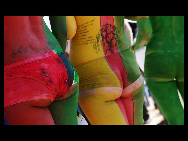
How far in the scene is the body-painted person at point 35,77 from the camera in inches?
21.7

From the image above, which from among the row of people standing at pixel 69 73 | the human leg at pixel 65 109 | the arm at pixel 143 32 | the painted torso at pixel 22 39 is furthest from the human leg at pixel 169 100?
the painted torso at pixel 22 39

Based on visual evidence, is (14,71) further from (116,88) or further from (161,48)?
(161,48)

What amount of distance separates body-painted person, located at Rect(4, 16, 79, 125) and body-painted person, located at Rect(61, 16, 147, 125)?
0.23 meters

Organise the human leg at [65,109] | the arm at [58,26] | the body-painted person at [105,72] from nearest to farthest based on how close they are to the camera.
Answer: the human leg at [65,109] < the arm at [58,26] < the body-painted person at [105,72]

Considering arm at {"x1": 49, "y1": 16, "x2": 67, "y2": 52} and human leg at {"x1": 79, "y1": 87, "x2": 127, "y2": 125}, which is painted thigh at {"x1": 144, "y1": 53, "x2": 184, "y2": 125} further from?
arm at {"x1": 49, "y1": 16, "x2": 67, "y2": 52}

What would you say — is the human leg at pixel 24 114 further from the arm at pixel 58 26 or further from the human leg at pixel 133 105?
the human leg at pixel 133 105

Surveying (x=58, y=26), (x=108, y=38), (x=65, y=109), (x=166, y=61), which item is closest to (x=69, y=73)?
(x=65, y=109)

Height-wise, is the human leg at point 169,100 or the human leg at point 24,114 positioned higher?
the human leg at point 24,114

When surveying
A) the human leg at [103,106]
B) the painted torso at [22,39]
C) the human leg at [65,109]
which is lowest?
the human leg at [103,106]

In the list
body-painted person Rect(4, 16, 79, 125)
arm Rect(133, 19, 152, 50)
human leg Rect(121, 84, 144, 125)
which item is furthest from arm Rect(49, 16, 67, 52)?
arm Rect(133, 19, 152, 50)

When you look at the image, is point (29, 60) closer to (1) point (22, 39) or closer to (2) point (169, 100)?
(1) point (22, 39)

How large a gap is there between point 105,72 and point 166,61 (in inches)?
21.9
